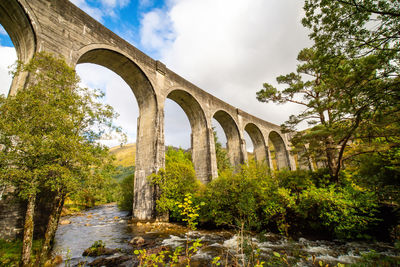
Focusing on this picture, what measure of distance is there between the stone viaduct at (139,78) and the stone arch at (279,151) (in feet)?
30.6

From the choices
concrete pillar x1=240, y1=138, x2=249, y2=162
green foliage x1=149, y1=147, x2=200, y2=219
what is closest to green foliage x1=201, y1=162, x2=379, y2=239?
green foliage x1=149, y1=147, x2=200, y2=219

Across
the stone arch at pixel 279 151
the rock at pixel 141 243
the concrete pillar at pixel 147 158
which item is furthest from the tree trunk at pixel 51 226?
the stone arch at pixel 279 151

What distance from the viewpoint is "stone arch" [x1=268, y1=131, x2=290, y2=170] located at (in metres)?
28.7

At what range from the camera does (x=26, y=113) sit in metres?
4.57

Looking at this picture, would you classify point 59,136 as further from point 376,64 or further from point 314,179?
point 314,179

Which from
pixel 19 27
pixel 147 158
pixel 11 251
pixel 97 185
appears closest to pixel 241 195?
pixel 97 185

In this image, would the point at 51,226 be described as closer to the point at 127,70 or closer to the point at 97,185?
the point at 97,185

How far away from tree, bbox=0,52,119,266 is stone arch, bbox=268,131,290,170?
2697cm

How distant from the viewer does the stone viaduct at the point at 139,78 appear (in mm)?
8039

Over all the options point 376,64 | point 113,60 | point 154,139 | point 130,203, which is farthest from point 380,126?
point 130,203

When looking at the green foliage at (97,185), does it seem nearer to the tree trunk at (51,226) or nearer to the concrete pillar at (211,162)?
the tree trunk at (51,226)

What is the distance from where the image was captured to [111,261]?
5.37 meters

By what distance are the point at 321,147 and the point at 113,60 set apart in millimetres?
13339

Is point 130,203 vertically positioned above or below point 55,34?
below
